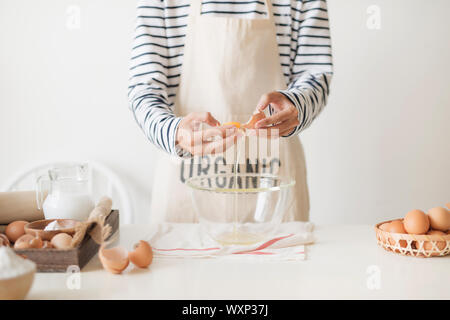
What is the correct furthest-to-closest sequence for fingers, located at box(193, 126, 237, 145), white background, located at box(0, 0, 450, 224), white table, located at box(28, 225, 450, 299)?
1. white background, located at box(0, 0, 450, 224)
2. fingers, located at box(193, 126, 237, 145)
3. white table, located at box(28, 225, 450, 299)

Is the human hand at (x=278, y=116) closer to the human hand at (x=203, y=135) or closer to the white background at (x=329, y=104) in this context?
the human hand at (x=203, y=135)

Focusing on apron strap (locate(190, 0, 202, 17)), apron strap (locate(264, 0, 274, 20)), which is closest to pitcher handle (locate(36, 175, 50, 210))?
apron strap (locate(190, 0, 202, 17))

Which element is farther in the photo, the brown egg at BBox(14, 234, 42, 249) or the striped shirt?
the striped shirt

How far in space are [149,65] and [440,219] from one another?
771mm

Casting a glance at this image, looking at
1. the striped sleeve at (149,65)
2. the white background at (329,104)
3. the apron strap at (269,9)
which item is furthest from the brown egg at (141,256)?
the white background at (329,104)

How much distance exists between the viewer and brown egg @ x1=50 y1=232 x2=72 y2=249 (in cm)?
83

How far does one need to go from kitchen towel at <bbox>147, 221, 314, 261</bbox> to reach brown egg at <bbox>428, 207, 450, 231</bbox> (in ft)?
0.76

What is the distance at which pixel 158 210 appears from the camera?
4.57 ft

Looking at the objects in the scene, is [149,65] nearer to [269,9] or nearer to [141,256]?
[269,9]

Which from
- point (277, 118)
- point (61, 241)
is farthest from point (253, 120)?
point (61, 241)

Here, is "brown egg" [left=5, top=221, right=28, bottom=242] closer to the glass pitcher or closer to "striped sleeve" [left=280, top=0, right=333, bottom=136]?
the glass pitcher

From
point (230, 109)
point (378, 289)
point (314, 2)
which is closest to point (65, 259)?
point (378, 289)

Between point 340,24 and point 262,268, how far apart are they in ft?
4.28

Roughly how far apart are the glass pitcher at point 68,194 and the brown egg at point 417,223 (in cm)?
61
